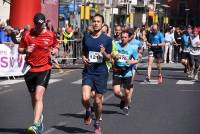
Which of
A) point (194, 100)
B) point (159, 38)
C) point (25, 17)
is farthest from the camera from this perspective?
point (25, 17)

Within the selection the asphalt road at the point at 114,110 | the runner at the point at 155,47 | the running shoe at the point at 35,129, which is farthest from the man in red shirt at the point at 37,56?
the runner at the point at 155,47

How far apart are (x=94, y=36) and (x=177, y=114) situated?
3.44 m

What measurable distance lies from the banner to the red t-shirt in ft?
36.9

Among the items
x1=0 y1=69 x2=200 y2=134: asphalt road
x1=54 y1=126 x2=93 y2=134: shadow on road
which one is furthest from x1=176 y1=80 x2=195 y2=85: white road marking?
x1=54 y1=126 x2=93 y2=134: shadow on road

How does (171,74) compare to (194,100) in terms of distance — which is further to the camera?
(171,74)

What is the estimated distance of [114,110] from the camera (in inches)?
537

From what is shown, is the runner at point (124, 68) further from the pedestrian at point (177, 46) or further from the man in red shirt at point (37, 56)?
the pedestrian at point (177, 46)

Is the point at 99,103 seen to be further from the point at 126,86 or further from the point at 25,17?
the point at 25,17

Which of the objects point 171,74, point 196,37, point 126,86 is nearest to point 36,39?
point 126,86

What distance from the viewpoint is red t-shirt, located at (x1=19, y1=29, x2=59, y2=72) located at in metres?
10.1

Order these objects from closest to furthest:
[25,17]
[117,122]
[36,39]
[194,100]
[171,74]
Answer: [36,39] → [117,122] → [194,100] → [171,74] → [25,17]

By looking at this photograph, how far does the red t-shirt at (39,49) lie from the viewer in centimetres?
1009

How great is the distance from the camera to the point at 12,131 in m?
10.5

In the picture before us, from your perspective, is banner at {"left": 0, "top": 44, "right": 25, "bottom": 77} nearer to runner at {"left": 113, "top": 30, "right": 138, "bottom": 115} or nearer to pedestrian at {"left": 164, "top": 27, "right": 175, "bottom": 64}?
runner at {"left": 113, "top": 30, "right": 138, "bottom": 115}
